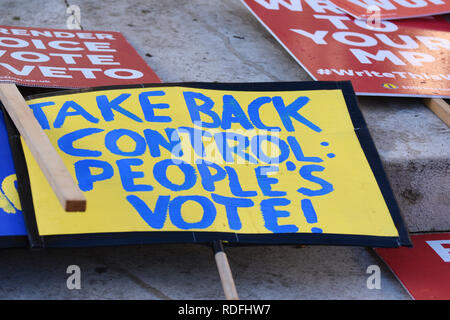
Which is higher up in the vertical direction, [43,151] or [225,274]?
[43,151]

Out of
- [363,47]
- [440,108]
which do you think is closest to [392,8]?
[363,47]

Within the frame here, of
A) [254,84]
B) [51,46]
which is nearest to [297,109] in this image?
[254,84]

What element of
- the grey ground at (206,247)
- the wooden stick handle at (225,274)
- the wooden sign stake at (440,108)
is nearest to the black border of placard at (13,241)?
the grey ground at (206,247)

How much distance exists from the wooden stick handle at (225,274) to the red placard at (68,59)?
1002 mm

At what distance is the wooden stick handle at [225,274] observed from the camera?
187 centimetres

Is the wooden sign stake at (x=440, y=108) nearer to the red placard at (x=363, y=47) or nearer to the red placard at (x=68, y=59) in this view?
the red placard at (x=363, y=47)

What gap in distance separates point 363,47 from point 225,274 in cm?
171

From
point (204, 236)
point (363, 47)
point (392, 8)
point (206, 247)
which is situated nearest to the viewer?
point (204, 236)

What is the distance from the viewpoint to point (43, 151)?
1.97 metres

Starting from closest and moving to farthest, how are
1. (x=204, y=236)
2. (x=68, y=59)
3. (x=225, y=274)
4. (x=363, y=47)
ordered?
(x=225, y=274), (x=204, y=236), (x=68, y=59), (x=363, y=47)

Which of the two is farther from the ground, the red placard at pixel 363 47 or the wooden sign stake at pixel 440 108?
the red placard at pixel 363 47

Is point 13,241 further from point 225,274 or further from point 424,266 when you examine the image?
point 424,266

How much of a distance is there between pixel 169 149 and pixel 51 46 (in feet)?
3.48

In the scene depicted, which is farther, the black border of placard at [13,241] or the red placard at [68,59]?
the red placard at [68,59]
